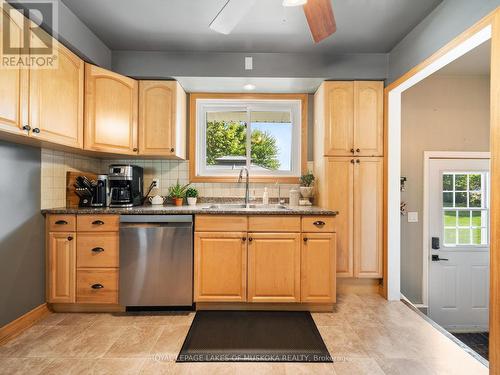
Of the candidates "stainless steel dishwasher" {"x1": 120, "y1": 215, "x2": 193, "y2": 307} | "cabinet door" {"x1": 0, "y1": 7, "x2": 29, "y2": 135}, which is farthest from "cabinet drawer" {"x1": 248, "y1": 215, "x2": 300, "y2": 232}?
"cabinet door" {"x1": 0, "y1": 7, "x2": 29, "y2": 135}

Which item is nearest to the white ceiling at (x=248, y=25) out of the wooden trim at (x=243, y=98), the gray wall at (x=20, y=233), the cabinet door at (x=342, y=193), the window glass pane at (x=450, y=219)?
the wooden trim at (x=243, y=98)

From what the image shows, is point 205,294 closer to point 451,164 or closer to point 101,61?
point 101,61

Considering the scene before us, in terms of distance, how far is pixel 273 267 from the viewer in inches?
96.7

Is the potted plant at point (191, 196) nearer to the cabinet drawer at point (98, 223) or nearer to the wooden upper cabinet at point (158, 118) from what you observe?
the wooden upper cabinet at point (158, 118)

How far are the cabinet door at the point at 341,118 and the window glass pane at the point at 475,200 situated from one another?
168 centimetres

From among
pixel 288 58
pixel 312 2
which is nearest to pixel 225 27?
pixel 312 2

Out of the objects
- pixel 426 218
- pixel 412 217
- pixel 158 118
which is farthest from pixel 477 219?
pixel 158 118

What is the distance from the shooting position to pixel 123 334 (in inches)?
83.9

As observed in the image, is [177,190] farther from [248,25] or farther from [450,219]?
[450,219]

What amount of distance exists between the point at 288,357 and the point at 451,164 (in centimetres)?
283

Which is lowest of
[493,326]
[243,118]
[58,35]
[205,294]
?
[205,294]

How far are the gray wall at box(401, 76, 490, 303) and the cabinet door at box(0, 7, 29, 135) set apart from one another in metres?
3.53

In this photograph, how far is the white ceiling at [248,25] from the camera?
2.09 meters

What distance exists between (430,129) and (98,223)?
3638 mm
